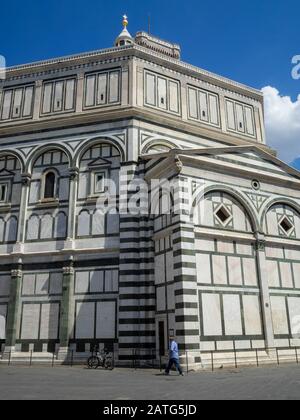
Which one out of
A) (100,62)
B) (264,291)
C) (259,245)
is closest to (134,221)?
(259,245)

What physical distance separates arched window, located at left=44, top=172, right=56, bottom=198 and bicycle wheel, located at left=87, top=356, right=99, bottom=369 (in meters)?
8.84

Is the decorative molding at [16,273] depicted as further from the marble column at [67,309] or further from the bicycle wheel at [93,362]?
the bicycle wheel at [93,362]

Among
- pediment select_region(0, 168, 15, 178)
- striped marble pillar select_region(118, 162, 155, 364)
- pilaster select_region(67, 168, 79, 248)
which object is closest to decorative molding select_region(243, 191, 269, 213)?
striped marble pillar select_region(118, 162, 155, 364)

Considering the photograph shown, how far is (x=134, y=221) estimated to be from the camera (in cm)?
1998

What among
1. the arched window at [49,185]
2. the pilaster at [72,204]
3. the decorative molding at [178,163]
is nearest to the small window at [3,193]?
the arched window at [49,185]

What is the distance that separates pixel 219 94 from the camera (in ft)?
87.0

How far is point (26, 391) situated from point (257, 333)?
1085 cm

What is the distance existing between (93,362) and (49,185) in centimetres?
963

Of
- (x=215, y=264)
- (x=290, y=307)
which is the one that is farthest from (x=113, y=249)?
(x=290, y=307)

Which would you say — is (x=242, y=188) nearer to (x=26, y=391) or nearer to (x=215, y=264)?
(x=215, y=264)

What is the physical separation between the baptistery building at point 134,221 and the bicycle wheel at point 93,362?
1.29 m

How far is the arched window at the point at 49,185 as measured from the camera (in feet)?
72.2

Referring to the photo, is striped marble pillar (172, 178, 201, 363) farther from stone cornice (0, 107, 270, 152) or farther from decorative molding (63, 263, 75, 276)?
stone cornice (0, 107, 270, 152)
